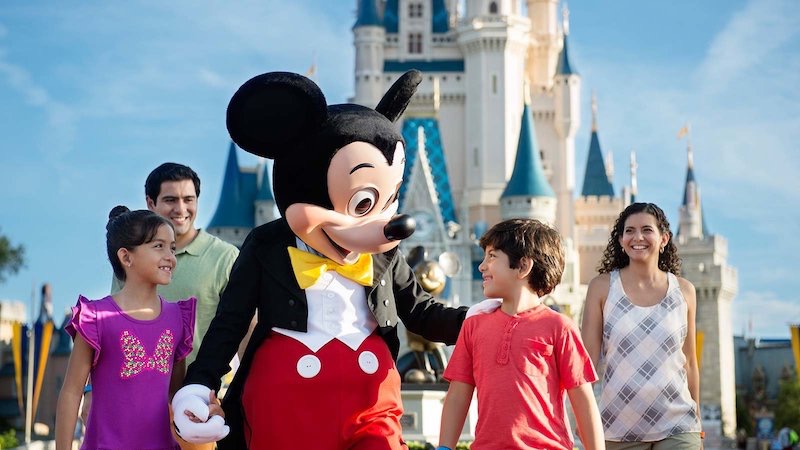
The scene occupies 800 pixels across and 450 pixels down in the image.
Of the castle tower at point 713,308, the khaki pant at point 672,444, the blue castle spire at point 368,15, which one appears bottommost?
the khaki pant at point 672,444

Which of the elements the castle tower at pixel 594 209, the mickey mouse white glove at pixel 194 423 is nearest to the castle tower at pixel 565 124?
the castle tower at pixel 594 209

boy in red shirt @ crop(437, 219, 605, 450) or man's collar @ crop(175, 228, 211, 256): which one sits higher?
man's collar @ crop(175, 228, 211, 256)

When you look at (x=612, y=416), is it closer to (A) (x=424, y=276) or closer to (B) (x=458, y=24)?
(A) (x=424, y=276)

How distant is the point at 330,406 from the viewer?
405cm

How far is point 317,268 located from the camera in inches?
166

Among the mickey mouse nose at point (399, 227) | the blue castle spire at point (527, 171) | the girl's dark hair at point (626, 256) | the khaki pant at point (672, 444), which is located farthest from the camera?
the blue castle spire at point (527, 171)

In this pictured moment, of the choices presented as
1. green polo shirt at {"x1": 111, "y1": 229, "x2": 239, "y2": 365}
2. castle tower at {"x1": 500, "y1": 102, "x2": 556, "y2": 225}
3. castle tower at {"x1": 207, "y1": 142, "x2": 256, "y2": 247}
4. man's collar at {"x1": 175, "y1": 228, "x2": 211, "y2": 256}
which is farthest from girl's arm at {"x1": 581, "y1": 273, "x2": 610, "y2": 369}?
castle tower at {"x1": 207, "y1": 142, "x2": 256, "y2": 247}

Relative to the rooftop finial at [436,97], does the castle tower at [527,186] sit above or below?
below

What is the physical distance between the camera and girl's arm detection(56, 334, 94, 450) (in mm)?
4172

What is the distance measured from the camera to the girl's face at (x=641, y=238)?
4.98 m

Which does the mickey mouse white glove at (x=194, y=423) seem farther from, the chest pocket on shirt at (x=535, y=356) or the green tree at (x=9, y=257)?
the green tree at (x=9, y=257)

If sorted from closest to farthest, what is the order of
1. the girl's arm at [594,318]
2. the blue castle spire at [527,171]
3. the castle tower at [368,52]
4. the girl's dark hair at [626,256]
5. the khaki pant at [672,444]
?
the khaki pant at [672,444] → the girl's arm at [594,318] → the girl's dark hair at [626,256] → the blue castle spire at [527,171] → the castle tower at [368,52]

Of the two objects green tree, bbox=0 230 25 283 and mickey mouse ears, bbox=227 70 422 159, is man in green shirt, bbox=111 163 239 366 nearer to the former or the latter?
mickey mouse ears, bbox=227 70 422 159

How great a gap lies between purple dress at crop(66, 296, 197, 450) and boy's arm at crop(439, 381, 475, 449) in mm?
843
